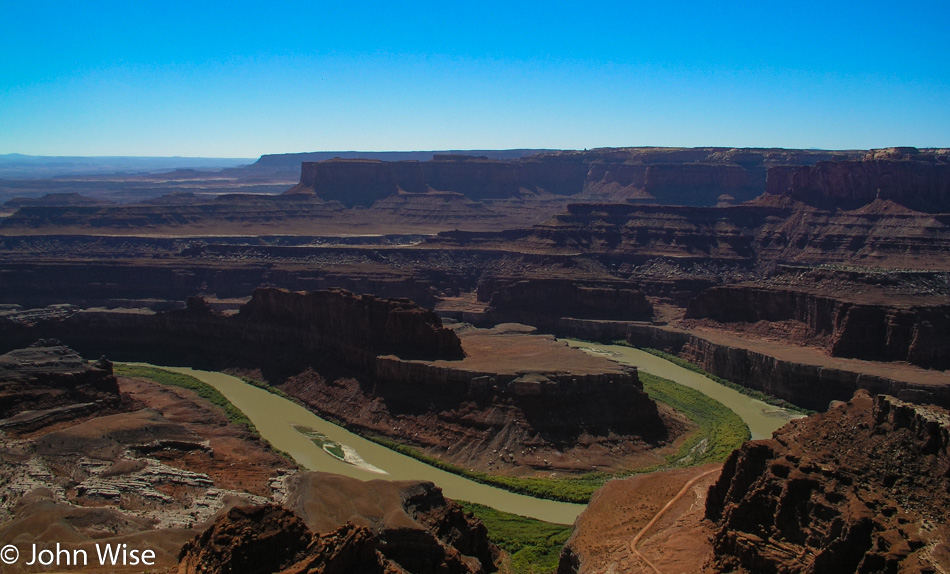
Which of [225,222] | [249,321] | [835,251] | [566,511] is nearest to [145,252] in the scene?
[225,222]

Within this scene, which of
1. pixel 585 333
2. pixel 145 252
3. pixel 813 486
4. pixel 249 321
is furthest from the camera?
pixel 145 252

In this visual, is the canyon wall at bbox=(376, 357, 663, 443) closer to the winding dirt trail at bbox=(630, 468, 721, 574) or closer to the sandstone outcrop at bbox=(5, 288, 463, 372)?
the sandstone outcrop at bbox=(5, 288, 463, 372)

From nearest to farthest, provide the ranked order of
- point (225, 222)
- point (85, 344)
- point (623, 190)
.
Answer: point (85, 344)
point (225, 222)
point (623, 190)

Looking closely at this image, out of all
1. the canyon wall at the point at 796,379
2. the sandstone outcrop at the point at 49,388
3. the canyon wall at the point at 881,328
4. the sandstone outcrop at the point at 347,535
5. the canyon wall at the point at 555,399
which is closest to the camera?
the sandstone outcrop at the point at 347,535

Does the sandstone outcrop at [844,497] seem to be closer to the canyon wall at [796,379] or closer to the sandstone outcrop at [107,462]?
the sandstone outcrop at [107,462]

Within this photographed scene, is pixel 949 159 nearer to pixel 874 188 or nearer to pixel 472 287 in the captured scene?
pixel 874 188

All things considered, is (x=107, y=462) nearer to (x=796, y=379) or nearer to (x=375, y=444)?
(x=375, y=444)

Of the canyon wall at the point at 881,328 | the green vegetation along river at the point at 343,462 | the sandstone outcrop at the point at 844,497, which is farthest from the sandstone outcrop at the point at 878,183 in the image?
the sandstone outcrop at the point at 844,497
